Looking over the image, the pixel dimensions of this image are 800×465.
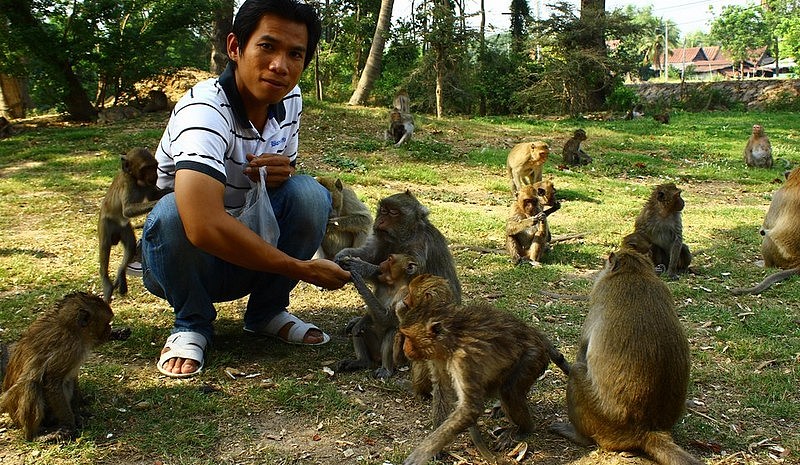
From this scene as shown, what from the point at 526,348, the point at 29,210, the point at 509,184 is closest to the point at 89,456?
the point at 526,348

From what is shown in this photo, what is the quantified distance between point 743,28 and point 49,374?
228 ft

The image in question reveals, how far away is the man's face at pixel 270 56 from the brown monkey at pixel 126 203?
189 centimetres

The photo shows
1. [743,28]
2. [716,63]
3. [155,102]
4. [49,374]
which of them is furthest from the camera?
[716,63]

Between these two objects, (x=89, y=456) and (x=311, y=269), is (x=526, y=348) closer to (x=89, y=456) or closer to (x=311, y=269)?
(x=311, y=269)

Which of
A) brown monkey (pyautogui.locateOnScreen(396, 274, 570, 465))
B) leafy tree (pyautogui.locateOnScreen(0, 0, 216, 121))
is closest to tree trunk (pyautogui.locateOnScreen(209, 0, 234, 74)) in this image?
leafy tree (pyautogui.locateOnScreen(0, 0, 216, 121))

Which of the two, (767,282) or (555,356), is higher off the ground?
(555,356)

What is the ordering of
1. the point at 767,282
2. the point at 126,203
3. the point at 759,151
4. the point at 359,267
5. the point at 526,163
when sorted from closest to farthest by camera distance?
the point at 359,267 → the point at 126,203 → the point at 767,282 → the point at 526,163 → the point at 759,151

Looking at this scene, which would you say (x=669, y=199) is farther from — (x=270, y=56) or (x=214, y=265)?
(x=214, y=265)

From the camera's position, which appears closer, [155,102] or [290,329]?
[290,329]

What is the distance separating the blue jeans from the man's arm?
29cm

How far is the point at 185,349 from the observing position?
4227 millimetres

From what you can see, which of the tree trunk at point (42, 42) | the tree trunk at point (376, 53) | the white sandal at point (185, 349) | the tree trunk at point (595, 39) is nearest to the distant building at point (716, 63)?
the tree trunk at point (595, 39)

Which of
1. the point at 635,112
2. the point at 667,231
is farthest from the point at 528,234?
the point at 635,112

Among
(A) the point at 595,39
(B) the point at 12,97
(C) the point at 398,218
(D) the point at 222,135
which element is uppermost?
(A) the point at 595,39
